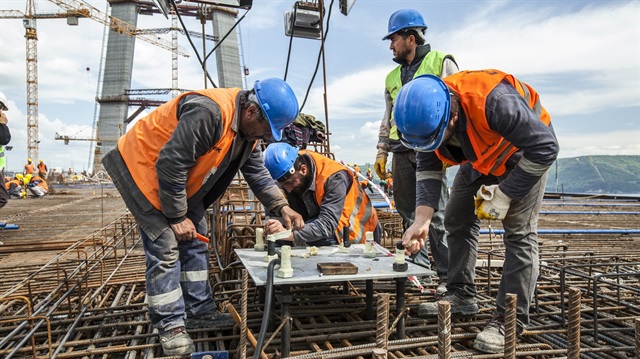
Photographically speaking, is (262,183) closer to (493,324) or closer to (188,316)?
(188,316)

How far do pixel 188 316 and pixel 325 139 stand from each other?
376cm

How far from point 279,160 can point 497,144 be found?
187 centimetres

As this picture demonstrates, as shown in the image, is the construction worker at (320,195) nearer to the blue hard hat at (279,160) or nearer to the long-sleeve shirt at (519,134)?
the blue hard hat at (279,160)

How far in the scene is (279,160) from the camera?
3650 mm

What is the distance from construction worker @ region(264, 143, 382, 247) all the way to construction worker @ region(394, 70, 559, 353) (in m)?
1.06

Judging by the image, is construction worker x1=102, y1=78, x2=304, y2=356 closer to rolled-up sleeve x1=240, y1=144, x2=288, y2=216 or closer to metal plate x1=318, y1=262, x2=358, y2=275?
rolled-up sleeve x1=240, y1=144, x2=288, y2=216

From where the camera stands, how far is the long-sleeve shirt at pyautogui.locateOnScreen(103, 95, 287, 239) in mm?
2264

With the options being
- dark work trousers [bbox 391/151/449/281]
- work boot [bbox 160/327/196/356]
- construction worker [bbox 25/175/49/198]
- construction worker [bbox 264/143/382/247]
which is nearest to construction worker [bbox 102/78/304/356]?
work boot [bbox 160/327/196/356]

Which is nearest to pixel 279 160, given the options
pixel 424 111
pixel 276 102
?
pixel 276 102

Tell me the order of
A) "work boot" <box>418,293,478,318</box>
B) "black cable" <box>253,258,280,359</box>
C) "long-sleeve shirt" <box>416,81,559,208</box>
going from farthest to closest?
"work boot" <box>418,293,478,318</box>, "long-sleeve shirt" <box>416,81,559,208</box>, "black cable" <box>253,258,280,359</box>

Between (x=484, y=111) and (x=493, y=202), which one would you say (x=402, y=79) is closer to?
(x=484, y=111)

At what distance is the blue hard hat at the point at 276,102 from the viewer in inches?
98.8

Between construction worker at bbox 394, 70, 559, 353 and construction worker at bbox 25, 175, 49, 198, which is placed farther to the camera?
construction worker at bbox 25, 175, 49, 198

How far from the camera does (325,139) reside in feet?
19.8
